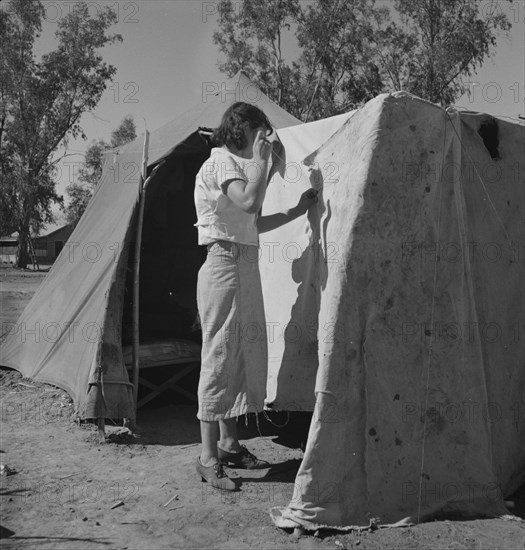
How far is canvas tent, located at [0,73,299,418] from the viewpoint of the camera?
14.5 feet

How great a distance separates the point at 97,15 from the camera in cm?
2705

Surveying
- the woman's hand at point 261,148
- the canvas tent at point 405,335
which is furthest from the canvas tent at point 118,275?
the canvas tent at point 405,335

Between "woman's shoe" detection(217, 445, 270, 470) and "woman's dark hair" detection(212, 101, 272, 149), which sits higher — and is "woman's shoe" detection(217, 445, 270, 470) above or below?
below

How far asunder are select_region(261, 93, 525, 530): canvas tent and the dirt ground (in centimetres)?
14

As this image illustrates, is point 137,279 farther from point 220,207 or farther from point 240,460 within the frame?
point 240,460

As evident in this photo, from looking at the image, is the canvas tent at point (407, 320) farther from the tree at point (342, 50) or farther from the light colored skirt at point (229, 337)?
the tree at point (342, 50)

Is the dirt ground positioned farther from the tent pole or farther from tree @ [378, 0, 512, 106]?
tree @ [378, 0, 512, 106]

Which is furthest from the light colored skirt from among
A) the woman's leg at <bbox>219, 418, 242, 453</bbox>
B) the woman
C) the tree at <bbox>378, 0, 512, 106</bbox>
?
the tree at <bbox>378, 0, 512, 106</bbox>

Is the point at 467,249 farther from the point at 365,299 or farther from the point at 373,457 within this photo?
the point at 373,457

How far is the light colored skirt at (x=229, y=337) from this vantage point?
3330 millimetres

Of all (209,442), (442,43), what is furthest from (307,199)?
(442,43)

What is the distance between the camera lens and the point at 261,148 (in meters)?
3.30

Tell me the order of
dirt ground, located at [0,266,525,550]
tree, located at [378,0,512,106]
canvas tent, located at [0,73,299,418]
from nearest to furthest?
dirt ground, located at [0,266,525,550]
canvas tent, located at [0,73,299,418]
tree, located at [378,0,512,106]

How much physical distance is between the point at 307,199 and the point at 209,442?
4.69 feet
